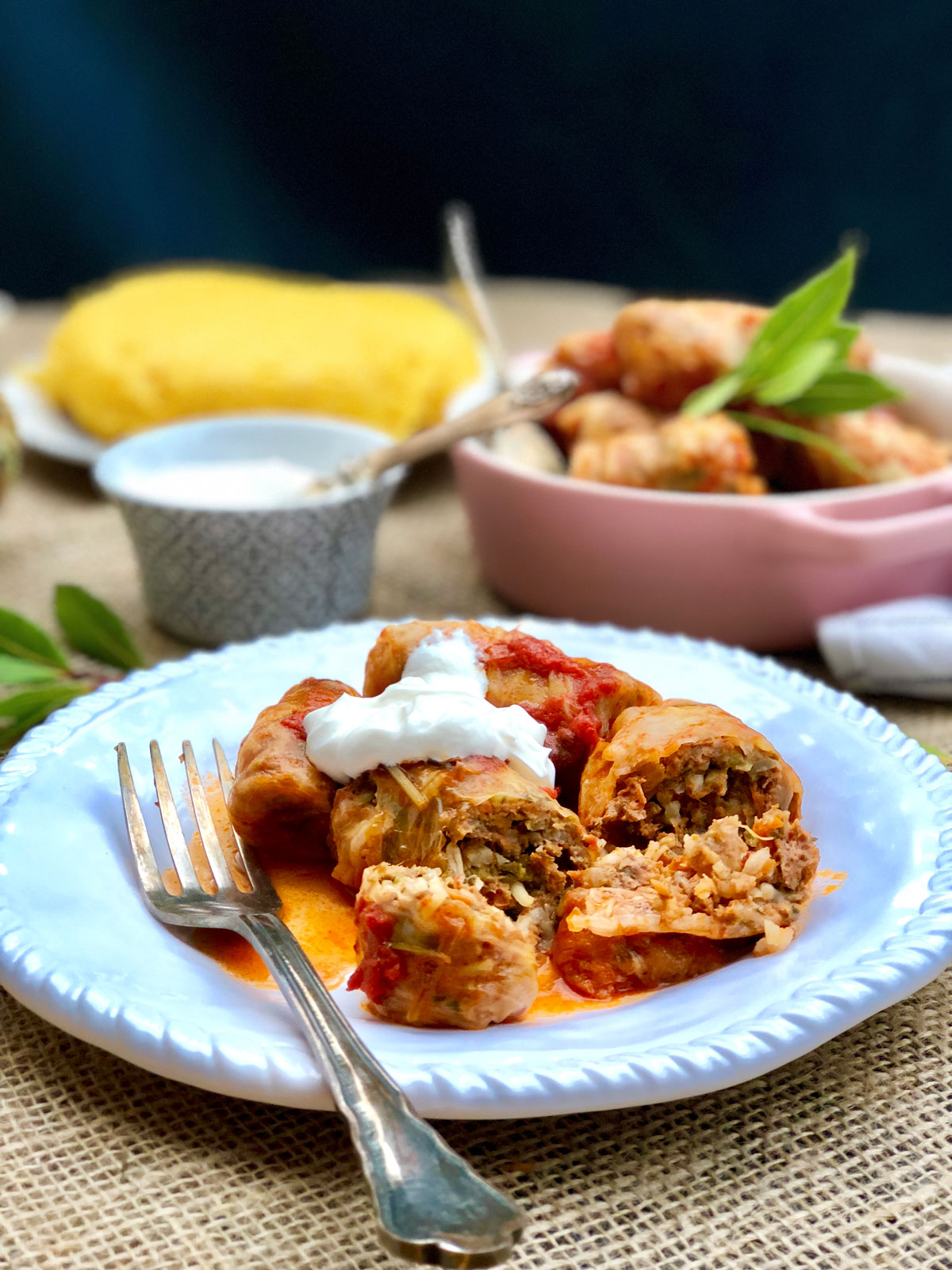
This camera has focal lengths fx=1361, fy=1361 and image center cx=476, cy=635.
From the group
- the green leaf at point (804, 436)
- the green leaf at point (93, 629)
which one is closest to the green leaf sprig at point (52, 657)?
the green leaf at point (93, 629)

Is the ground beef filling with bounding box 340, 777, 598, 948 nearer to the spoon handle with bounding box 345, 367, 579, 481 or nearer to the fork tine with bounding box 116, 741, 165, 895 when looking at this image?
the fork tine with bounding box 116, 741, 165, 895

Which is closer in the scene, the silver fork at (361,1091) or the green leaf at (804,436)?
the silver fork at (361,1091)

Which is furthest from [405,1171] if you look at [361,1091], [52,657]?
[52,657]

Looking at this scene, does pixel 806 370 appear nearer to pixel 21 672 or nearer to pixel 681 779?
pixel 681 779

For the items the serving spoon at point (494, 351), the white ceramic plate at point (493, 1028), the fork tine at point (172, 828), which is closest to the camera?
the white ceramic plate at point (493, 1028)

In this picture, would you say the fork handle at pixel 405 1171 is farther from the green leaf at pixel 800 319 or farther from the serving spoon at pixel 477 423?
the green leaf at pixel 800 319

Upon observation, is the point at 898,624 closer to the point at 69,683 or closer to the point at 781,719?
the point at 781,719
